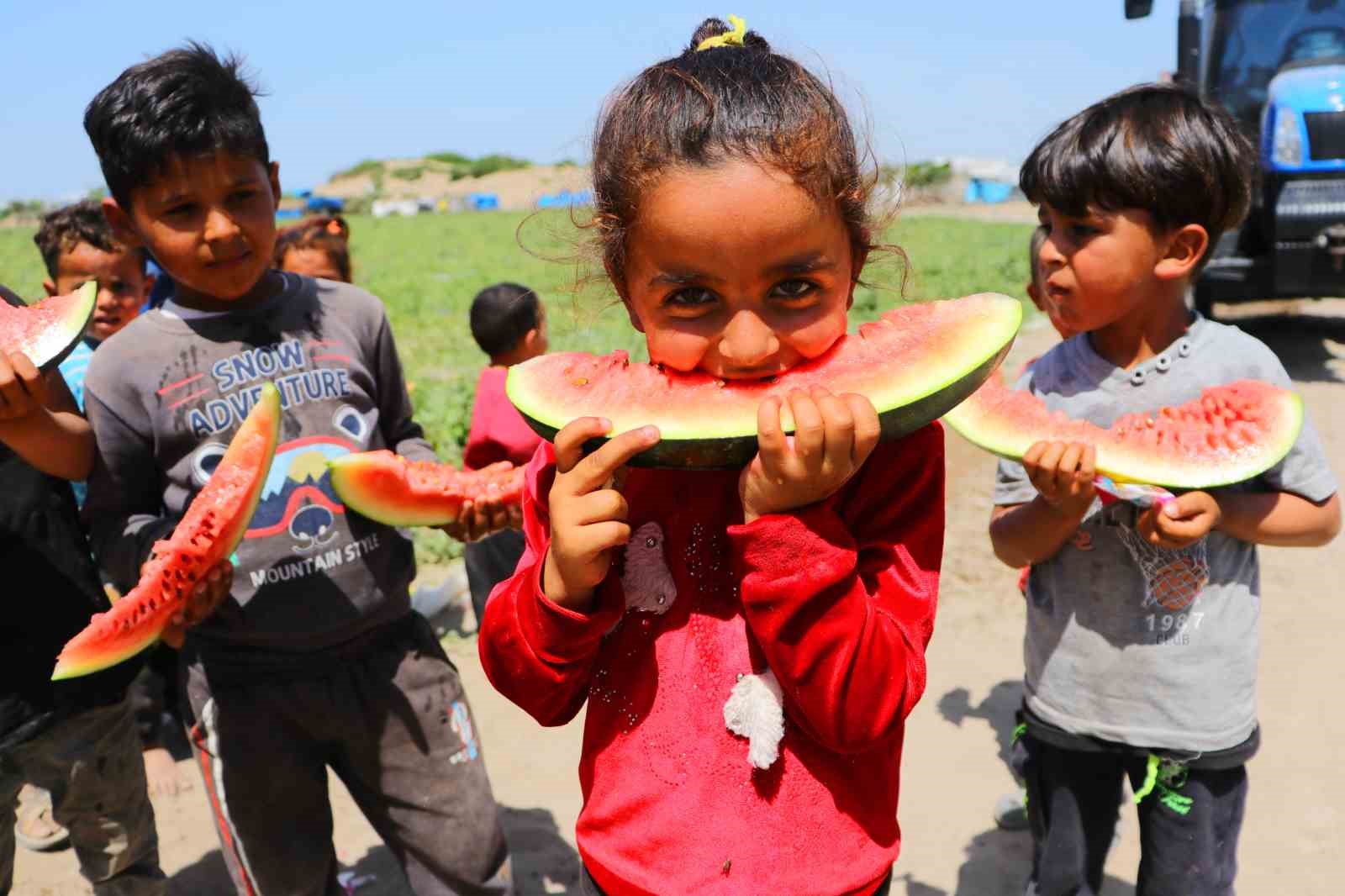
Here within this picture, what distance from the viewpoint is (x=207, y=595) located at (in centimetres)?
232

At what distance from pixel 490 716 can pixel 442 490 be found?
2.15 metres

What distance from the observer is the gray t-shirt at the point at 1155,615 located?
7.46ft

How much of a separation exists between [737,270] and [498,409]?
117 inches

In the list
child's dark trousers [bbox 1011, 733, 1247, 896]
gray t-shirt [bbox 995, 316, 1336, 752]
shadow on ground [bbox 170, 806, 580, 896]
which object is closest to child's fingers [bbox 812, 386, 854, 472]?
gray t-shirt [bbox 995, 316, 1336, 752]

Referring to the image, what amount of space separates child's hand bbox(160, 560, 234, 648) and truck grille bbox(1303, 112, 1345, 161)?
377 inches

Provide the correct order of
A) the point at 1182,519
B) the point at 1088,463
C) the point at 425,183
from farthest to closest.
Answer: the point at 425,183 < the point at 1182,519 < the point at 1088,463

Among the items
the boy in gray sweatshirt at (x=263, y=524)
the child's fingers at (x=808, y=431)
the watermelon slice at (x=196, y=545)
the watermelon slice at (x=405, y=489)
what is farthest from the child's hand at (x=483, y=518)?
the child's fingers at (x=808, y=431)

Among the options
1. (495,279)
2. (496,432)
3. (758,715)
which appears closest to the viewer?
(758,715)

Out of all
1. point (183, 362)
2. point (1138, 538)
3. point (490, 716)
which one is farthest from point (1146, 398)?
point (490, 716)

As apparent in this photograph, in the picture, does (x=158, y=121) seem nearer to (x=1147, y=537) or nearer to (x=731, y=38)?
(x=731, y=38)

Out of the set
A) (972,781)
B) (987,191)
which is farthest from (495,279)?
(987,191)

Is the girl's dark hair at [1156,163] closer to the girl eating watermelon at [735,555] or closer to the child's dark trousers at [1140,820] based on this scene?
the girl eating watermelon at [735,555]

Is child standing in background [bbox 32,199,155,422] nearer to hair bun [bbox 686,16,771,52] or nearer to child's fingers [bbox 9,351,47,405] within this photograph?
child's fingers [bbox 9,351,47,405]

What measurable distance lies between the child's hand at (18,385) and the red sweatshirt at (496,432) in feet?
6.79
